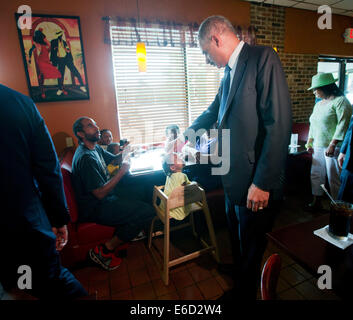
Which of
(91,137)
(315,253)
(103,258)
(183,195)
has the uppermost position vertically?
(91,137)

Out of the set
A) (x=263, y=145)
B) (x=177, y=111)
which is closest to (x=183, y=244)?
(x=263, y=145)

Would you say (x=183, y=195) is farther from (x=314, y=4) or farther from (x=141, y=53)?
(x=314, y=4)

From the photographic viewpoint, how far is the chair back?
1729 mm

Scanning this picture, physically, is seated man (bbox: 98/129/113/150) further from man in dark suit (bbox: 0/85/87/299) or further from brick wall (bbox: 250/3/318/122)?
brick wall (bbox: 250/3/318/122)

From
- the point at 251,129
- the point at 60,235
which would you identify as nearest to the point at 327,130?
the point at 251,129

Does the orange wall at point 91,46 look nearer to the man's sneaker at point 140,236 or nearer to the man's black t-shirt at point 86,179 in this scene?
the man's black t-shirt at point 86,179

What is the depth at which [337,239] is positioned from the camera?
0.91m

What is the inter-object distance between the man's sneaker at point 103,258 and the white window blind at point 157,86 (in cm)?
186

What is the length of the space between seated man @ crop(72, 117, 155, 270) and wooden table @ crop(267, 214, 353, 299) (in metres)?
1.34

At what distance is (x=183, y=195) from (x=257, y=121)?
2.89 feet

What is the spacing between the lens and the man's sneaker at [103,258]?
195 centimetres

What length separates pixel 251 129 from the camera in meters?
1.16

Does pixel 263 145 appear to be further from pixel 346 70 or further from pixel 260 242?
pixel 346 70

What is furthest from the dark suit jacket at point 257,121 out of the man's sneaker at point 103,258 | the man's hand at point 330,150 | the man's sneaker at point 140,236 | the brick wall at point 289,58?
the brick wall at point 289,58
